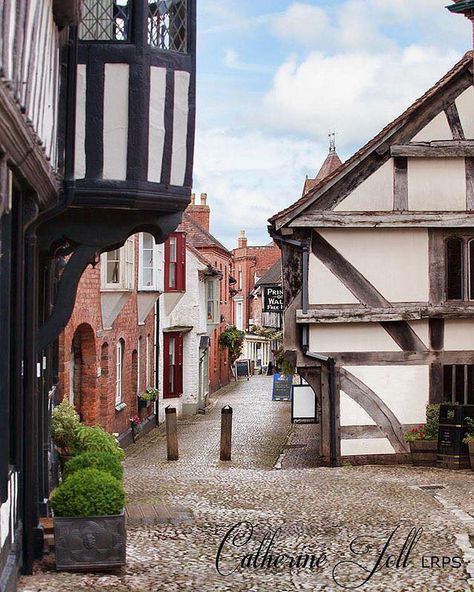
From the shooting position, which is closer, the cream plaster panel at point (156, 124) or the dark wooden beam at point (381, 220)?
the cream plaster panel at point (156, 124)

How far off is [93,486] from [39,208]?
2.53 metres

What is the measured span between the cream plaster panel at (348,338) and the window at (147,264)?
7.49m

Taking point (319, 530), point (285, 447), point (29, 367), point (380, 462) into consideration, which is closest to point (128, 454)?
point (285, 447)

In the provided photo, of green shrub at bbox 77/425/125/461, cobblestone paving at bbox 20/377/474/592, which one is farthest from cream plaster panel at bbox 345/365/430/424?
green shrub at bbox 77/425/125/461

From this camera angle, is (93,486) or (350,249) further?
(350,249)

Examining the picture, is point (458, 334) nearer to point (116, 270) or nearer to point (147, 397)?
point (116, 270)

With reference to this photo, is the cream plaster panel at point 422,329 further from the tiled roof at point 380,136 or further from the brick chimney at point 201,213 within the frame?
the brick chimney at point 201,213

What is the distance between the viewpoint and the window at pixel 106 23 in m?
9.77

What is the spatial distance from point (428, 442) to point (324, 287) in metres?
3.54

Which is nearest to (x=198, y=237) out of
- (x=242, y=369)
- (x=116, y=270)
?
(x=242, y=369)

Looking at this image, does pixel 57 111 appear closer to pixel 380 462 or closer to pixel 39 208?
pixel 39 208

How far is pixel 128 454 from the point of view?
70.1 ft

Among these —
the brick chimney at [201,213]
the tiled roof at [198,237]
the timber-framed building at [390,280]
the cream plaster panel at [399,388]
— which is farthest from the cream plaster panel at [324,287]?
the brick chimney at [201,213]

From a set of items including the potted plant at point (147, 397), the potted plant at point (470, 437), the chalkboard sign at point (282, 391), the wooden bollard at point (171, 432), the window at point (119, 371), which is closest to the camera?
the potted plant at point (470, 437)
